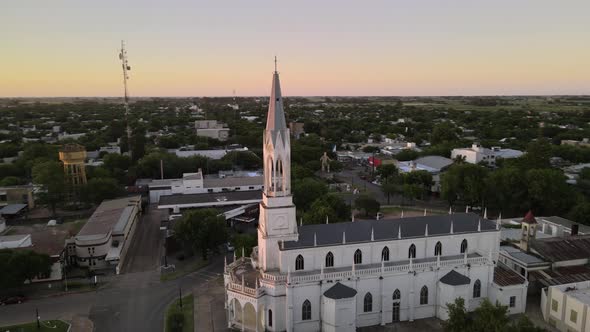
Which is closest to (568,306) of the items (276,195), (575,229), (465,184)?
(575,229)

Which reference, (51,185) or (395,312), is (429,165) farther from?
(51,185)

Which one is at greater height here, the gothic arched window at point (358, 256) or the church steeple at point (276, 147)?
the church steeple at point (276, 147)

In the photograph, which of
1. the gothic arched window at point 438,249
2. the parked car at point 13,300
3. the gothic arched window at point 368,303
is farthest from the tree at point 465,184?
the parked car at point 13,300

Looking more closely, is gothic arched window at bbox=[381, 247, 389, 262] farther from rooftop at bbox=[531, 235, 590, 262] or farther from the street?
the street

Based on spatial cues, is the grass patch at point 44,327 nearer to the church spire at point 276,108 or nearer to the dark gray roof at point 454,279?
the church spire at point 276,108

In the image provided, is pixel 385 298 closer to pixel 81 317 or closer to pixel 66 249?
pixel 81 317

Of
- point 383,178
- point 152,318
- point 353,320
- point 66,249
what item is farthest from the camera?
point 383,178

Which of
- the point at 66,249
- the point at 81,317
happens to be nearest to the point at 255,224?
the point at 66,249
